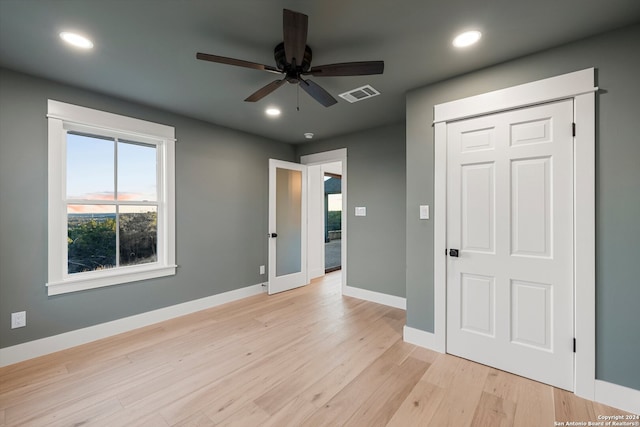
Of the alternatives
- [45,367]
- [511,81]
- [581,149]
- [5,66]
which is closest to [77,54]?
[5,66]

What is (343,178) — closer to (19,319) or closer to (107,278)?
(107,278)

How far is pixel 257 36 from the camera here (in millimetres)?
1884

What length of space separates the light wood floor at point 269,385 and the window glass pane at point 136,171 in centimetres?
156

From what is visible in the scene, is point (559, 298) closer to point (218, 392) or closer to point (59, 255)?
point (218, 392)

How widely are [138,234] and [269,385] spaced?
238 centimetres

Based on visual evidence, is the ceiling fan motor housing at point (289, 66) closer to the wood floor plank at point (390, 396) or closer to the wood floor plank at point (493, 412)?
the wood floor plank at point (390, 396)

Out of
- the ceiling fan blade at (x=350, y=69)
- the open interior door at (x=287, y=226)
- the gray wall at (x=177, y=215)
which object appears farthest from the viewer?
the open interior door at (x=287, y=226)

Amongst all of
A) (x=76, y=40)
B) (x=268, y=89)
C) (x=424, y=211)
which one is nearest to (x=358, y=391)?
(x=424, y=211)

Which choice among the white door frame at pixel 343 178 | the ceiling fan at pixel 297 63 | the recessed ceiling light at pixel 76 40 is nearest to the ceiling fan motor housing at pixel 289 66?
the ceiling fan at pixel 297 63

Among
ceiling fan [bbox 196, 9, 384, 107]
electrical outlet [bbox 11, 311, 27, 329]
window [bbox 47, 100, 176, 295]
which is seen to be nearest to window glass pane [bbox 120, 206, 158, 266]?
window [bbox 47, 100, 176, 295]

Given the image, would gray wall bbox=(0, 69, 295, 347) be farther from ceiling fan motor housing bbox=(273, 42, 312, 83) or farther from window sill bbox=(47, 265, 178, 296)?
ceiling fan motor housing bbox=(273, 42, 312, 83)

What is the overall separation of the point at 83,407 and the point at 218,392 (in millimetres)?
874

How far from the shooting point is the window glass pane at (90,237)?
8.87 feet

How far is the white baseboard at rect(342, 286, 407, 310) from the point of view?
12.0ft
